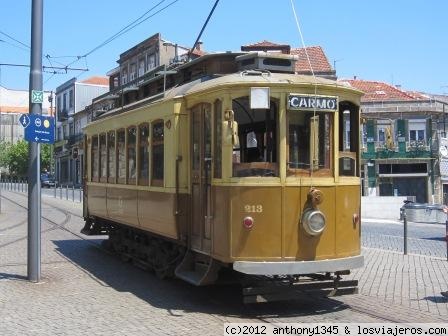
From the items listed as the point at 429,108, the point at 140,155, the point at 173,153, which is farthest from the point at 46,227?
the point at 429,108

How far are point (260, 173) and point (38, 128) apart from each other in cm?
416

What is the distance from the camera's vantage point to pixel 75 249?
1459 cm

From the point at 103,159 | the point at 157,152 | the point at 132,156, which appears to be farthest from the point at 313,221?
the point at 103,159

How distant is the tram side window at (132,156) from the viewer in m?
10.8

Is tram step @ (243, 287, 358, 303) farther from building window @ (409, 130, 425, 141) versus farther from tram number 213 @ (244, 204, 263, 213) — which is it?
building window @ (409, 130, 425, 141)

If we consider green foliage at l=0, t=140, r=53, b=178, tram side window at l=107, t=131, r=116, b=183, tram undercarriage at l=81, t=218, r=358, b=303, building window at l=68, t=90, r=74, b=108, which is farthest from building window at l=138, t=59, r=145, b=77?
tram undercarriage at l=81, t=218, r=358, b=303

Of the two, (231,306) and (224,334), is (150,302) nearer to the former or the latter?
(231,306)

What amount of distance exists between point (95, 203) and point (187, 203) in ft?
17.5

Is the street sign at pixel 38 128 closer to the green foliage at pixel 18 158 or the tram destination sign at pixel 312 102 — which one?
the tram destination sign at pixel 312 102

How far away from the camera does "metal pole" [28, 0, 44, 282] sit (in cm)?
1000

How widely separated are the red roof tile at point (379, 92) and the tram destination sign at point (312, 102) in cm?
4171

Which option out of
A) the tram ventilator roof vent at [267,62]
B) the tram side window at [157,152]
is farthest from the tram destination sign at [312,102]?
the tram side window at [157,152]

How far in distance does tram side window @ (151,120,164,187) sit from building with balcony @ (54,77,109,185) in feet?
222

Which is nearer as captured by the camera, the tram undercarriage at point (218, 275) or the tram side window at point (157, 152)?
the tram undercarriage at point (218, 275)
